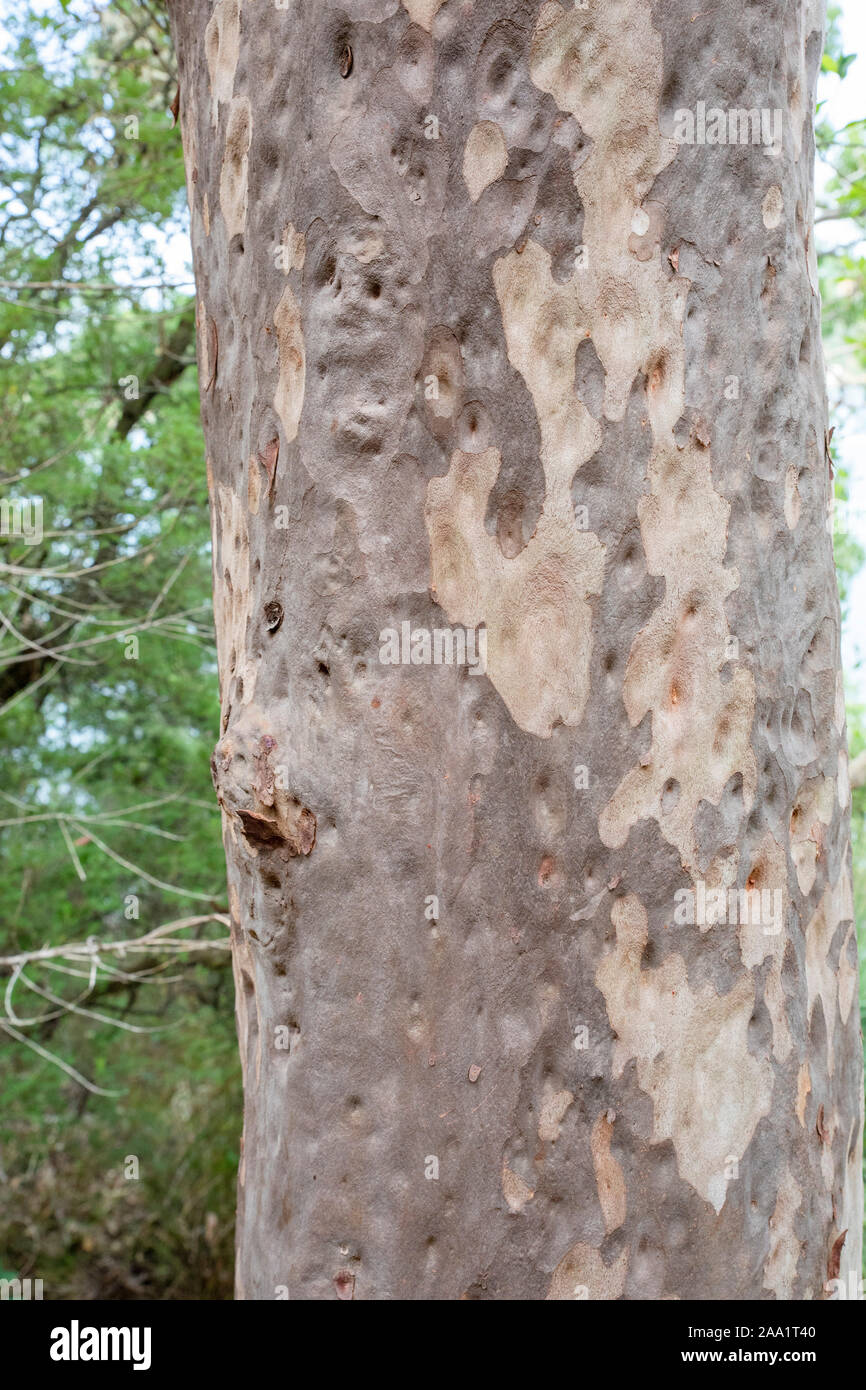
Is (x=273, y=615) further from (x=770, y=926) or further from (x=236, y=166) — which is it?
(x=770, y=926)

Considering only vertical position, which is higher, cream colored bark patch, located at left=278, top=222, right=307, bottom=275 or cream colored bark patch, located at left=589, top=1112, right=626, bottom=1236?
cream colored bark patch, located at left=278, top=222, right=307, bottom=275

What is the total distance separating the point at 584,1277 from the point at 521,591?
643 millimetres

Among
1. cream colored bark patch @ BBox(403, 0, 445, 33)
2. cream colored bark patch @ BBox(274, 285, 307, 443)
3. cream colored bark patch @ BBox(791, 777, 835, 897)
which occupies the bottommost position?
cream colored bark patch @ BBox(791, 777, 835, 897)

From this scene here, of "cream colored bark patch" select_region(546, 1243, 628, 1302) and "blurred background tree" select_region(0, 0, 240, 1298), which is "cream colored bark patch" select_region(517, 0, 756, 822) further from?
"blurred background tree" select_region(0, 0, 240, 1298)

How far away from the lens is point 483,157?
105 cm

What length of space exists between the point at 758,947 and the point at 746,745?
197mm

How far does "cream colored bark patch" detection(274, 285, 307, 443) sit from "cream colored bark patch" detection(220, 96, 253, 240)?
0.42ft

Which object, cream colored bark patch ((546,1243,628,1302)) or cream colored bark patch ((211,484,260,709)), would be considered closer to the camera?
cream colored bark patch ((546,1243,628,1302))

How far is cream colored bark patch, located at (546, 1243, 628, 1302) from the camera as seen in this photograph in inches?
40.3

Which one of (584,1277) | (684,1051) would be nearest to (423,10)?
(684,1051)

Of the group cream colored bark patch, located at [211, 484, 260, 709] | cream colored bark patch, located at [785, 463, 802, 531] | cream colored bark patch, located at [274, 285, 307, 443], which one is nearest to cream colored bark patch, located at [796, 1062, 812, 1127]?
cream colored bark patch, located at [785, 463, 802, 531]

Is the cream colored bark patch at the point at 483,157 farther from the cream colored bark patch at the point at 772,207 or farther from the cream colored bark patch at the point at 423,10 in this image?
the cream colored bark patch at the point at 772,207

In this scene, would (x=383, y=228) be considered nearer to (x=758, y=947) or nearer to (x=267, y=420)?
(x=267, y=420)

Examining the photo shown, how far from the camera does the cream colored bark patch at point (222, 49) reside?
3.80ft
